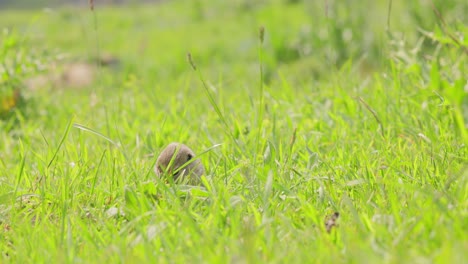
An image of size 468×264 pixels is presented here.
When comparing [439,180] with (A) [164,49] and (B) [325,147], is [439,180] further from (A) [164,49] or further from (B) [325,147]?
(A) [164,49]

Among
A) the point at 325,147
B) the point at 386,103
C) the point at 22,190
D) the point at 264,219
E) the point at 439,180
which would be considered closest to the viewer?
the point at 264,219

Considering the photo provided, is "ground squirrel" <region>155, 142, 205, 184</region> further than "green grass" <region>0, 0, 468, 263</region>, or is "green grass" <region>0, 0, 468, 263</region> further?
"ground squirrel" <region>155, 142, 205, 184</region>

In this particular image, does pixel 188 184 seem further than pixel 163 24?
No

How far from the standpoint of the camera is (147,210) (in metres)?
1.99

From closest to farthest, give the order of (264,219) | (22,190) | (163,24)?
(264,219) < (22,190) < (163,24)

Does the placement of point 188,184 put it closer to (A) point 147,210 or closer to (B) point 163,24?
(A) point 147,210

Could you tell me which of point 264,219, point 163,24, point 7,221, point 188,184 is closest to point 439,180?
point 264,219

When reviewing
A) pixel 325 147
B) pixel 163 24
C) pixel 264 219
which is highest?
pixel 264 219

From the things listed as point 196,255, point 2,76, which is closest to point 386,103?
point 196,255

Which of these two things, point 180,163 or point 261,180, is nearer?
point 261,180

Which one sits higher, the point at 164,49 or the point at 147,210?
the point at 147,210

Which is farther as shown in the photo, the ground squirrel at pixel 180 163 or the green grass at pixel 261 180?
the ground squirrel at pixel 180 163

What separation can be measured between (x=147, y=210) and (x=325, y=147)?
42.7 inches

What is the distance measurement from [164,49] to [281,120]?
6828 millimetres
